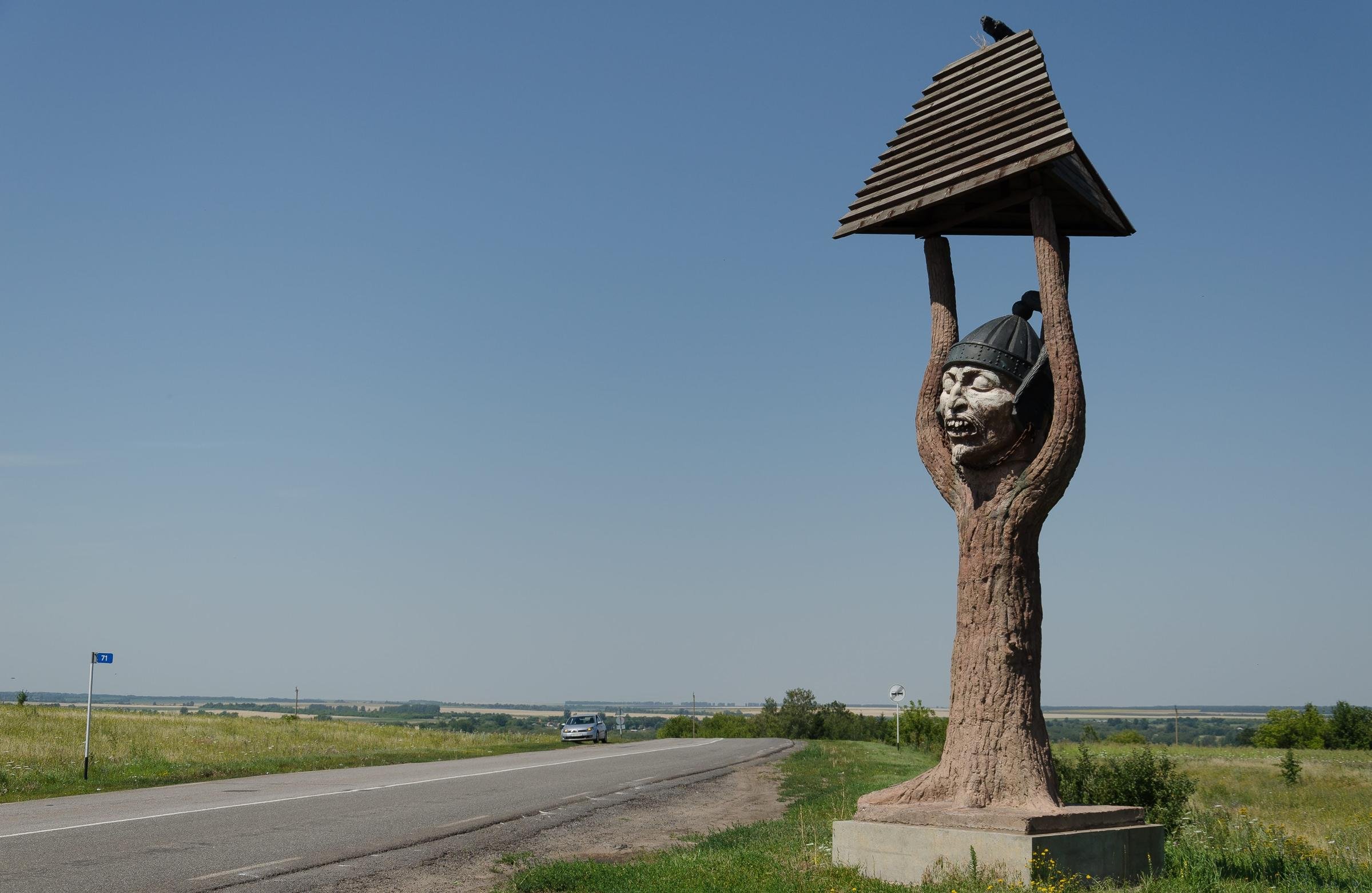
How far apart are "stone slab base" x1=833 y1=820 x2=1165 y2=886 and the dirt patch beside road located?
3253 mm

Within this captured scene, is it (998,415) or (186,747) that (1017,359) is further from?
(186,747)

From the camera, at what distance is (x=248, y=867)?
10.2m

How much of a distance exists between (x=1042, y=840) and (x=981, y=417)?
3570 millimetres

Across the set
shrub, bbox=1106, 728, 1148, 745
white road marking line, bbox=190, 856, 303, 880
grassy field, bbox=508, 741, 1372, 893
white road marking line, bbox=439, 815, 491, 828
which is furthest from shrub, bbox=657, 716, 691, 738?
white road marking line, bbox=190, 856, 303, 880

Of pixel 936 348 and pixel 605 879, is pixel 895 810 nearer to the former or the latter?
pixel 605 879

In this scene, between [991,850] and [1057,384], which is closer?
[991,850]

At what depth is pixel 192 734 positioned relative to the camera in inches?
1281

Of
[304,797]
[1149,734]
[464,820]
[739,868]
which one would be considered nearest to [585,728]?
[304,797]

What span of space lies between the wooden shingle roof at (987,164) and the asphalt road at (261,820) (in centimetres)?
870

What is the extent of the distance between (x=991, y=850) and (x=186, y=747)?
25.8m

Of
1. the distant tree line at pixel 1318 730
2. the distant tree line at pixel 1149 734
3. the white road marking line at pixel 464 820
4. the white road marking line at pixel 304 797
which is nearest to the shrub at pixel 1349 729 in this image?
the distant tree line at pixel 1318 730

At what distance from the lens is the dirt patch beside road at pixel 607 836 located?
9812 mm

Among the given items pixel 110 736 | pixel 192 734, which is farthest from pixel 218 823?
pixel 192 734

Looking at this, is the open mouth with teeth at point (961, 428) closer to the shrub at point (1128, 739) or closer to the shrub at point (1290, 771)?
the shrub at point (1290, 771)
